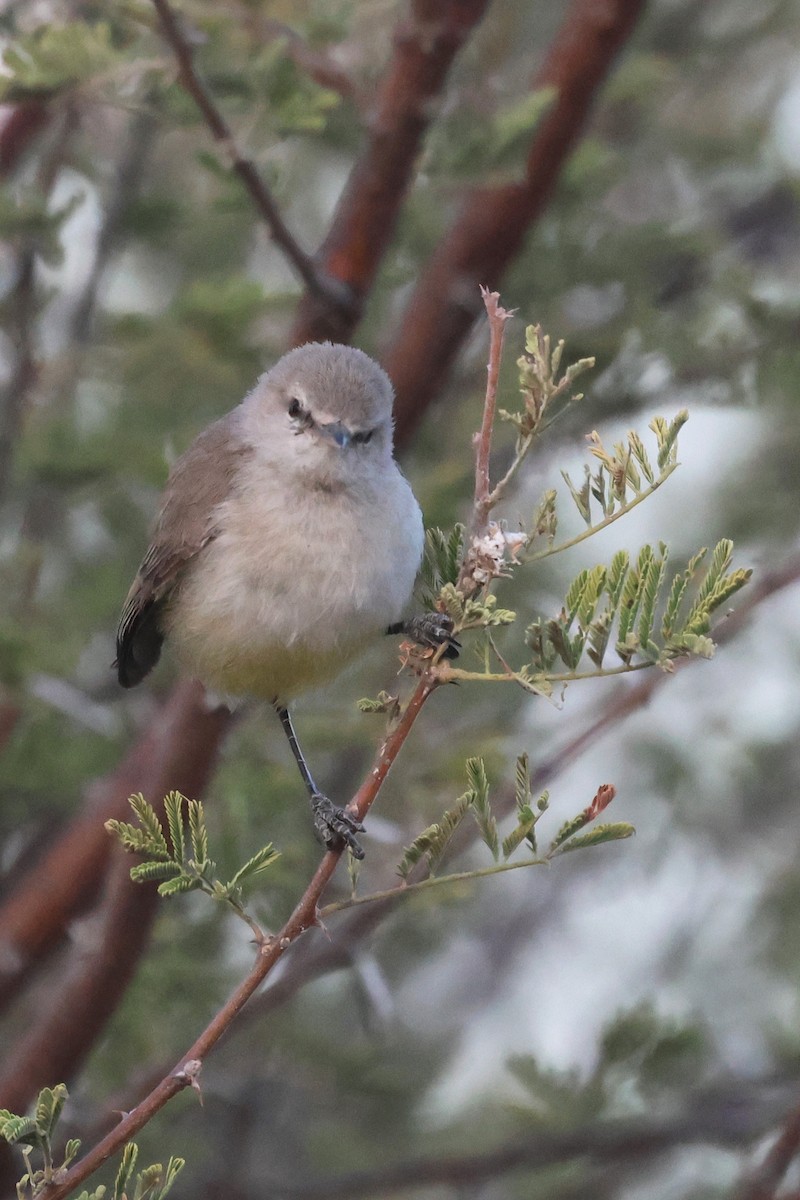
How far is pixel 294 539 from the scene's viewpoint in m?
3.00

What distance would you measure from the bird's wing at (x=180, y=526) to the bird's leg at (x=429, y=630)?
51 cm

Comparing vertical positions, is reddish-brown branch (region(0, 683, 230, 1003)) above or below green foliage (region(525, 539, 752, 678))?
above

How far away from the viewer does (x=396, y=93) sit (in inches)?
138

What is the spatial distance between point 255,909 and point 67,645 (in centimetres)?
84

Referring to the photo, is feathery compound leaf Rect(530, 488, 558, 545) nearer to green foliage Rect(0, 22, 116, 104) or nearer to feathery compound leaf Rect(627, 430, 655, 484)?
feathery compound leaf Rect(627, 430, 655, 484)

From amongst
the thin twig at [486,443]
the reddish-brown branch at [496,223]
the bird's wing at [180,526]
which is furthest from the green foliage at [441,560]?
the reddish-brown branch at [496,223]

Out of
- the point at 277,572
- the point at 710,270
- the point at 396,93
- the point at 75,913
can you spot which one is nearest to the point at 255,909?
the point at 75,913

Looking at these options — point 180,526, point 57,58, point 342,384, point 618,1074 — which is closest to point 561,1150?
point 618,1074

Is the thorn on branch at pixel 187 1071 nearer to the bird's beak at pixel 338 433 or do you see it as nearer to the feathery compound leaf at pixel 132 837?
the feathery compound leaf at pixel 132 837

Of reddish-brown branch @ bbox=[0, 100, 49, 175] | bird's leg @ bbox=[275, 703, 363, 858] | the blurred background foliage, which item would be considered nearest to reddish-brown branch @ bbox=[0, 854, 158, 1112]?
the blurred background foliage

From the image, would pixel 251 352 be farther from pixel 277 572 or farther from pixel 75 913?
pixel 75 913

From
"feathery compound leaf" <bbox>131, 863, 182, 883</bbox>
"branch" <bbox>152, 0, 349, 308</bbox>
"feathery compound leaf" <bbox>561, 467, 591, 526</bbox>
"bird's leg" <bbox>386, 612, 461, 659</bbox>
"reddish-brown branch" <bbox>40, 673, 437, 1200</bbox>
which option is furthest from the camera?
"branch" <bbox>152, 0, 349, 308</bbox>

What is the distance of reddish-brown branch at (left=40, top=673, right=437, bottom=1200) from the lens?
161 cm

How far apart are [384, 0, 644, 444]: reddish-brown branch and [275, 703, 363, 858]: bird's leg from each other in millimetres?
846
